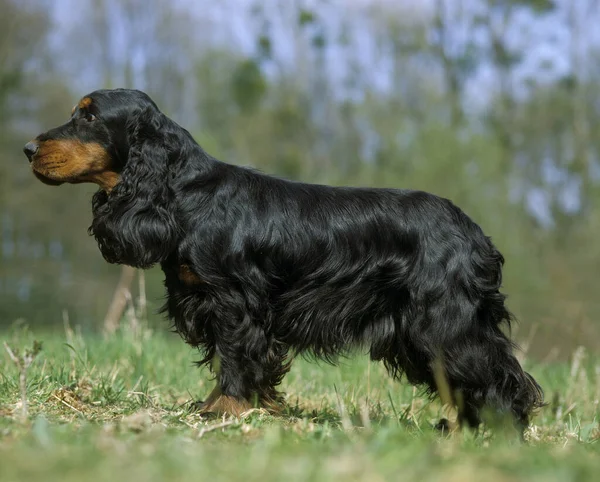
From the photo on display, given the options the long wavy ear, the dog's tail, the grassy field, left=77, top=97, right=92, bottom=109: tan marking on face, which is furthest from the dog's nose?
the dog's tail

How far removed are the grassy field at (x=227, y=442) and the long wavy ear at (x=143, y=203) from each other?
788 millimetres

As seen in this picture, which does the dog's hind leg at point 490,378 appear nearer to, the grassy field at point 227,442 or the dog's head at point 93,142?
the grassy field at point 227,442

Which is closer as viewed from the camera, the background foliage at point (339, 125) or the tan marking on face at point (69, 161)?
the tan marking on face at point (69, 161)

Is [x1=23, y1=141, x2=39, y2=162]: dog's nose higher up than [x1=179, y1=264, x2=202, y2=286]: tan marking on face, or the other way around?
[x1=23, y1=141, x2=39, y2=162]: dog's nose

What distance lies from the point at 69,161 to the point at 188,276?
3.04 ft

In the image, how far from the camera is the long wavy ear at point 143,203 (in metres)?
4.21

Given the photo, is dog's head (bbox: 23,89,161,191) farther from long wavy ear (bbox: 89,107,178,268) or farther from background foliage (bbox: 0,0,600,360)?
background foliage (bbox: 0,0,600,360)

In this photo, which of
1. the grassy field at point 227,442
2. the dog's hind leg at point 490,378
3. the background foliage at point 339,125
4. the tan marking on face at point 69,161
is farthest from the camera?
the background foliage at point 339,125

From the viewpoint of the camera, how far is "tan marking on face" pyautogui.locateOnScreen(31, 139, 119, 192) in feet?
13.9

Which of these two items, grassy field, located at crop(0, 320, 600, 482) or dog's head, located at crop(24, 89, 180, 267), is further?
dog's head, located at crop(24, 89, 180, 267)

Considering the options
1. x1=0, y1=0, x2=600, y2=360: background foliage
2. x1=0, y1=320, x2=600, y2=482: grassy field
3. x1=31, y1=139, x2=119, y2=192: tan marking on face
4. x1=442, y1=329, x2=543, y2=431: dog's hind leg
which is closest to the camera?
x1=0, y1=320, x2=600, y2=482: grassy field

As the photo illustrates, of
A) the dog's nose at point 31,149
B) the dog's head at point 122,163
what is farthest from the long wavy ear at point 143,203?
the dog's nose at point 31,149

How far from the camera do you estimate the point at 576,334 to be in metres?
7.58

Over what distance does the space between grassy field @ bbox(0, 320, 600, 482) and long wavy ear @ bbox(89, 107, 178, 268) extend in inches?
31.0
